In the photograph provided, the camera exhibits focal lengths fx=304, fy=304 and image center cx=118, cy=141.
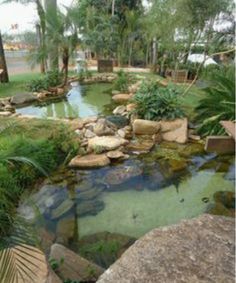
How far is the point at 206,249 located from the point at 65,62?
24.5 ft

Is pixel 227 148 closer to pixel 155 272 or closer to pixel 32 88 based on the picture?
pixel 155 272

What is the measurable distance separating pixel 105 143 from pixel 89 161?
0.52m

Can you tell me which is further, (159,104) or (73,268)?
(159,104)

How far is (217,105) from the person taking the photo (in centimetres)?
511

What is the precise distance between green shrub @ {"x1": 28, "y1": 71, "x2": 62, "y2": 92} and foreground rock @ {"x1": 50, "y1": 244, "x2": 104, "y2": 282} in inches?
255

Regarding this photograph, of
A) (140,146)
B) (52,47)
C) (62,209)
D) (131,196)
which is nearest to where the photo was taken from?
(62,209)

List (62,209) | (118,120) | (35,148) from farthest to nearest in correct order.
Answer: (118,120), (35,148), (62,209)

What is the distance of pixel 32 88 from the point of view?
8219mm

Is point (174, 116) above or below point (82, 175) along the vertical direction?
above

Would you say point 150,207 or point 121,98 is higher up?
point 121,98

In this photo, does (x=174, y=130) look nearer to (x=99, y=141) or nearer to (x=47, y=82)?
(x=99, y=141)

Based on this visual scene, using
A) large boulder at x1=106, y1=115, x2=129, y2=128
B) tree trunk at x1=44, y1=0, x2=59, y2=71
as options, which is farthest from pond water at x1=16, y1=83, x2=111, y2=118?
tree trunk at x1=44, y1=0, x2=59, y2=71

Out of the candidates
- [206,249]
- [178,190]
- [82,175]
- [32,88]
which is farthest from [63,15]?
Result: [206,249]

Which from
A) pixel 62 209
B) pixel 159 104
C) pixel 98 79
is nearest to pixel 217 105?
pixel 159 104
